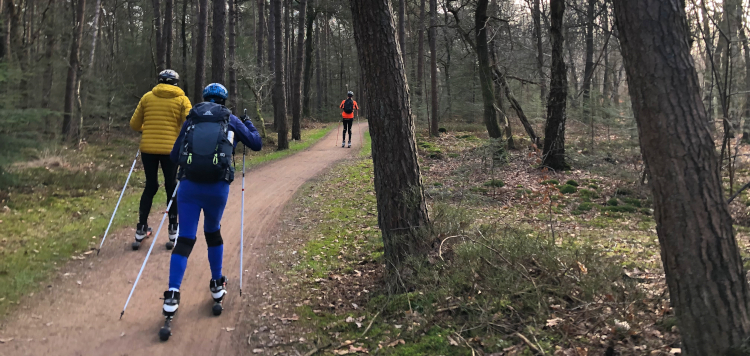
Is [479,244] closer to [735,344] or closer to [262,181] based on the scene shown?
[735,344]

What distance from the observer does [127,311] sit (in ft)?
14.9

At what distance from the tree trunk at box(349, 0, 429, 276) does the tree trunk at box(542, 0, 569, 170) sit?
9.18m

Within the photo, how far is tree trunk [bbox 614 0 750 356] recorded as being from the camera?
2955 millimetres

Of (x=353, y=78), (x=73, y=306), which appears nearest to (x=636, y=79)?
(x=73, y=306)

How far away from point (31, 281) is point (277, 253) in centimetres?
282

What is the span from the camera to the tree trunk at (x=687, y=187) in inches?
116

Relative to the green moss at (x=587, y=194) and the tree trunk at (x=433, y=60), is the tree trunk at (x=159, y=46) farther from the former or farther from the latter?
the green moss at (x=587, y=194)

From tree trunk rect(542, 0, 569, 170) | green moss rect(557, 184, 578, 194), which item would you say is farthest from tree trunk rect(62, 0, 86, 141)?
green moss rect(557, 184, 578, 194)

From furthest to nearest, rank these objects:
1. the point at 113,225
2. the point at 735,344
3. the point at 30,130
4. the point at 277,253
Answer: the point at 30,130 → the point at 113,225 → the point at 277,253 → the point at 735,344

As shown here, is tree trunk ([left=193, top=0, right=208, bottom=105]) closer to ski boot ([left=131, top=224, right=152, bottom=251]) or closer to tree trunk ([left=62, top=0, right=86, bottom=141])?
tree trunk ([left=62, top=0, right=86, bottom=141])

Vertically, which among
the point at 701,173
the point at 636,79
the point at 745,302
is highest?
the point at 636,79

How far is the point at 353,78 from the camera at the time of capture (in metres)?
54.0

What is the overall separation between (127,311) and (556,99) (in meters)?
12.2

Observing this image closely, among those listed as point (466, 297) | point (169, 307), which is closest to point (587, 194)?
point (466, 297)
